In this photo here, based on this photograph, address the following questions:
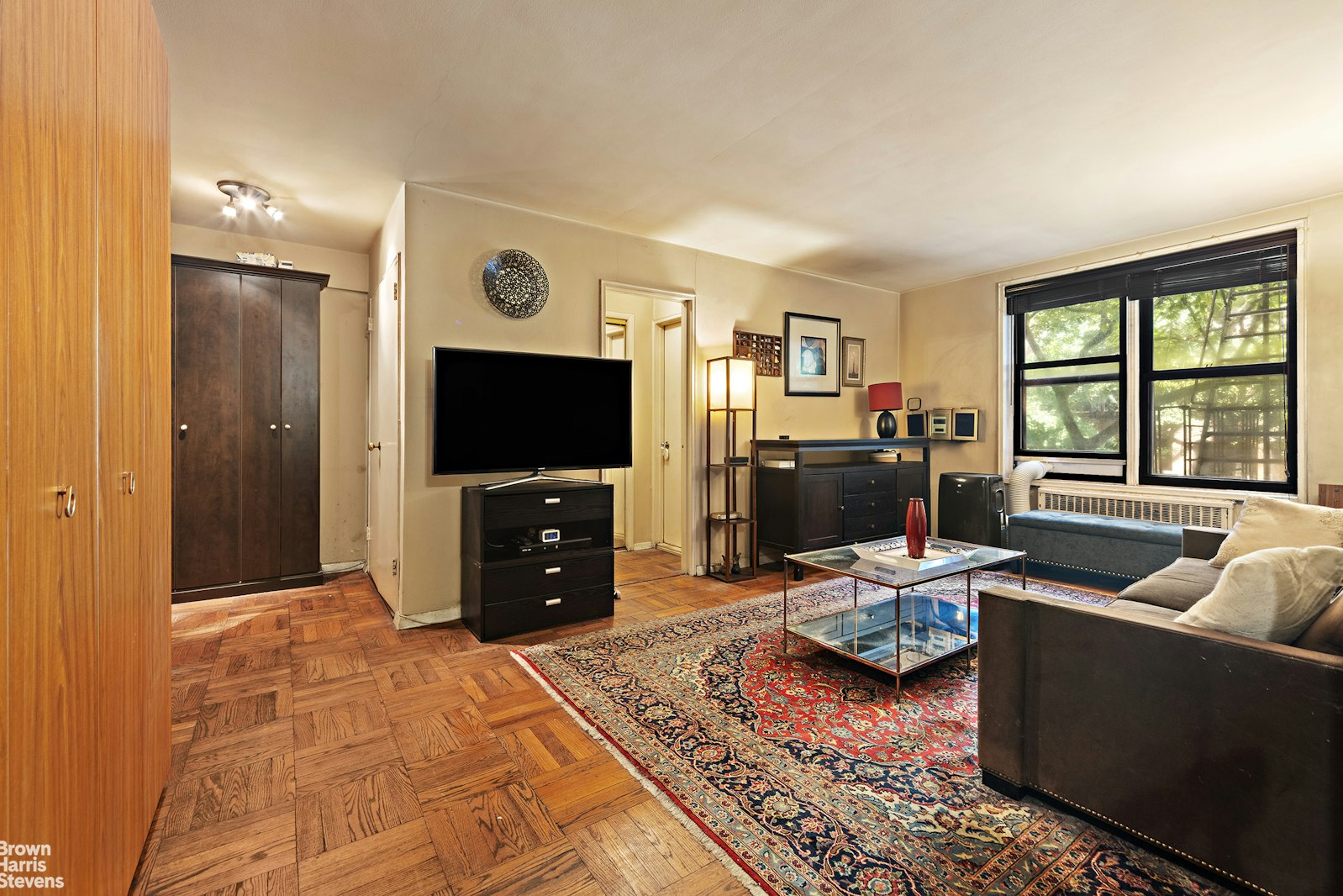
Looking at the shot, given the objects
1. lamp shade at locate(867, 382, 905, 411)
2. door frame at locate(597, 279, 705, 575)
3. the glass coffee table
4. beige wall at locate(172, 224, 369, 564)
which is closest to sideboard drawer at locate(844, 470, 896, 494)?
lamp shade at locate(867, 382, 905, 411)

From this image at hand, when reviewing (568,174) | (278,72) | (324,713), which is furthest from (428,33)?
(324,713)

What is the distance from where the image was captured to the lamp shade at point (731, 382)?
4.31 m

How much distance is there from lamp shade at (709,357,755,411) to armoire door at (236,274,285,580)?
3097mm

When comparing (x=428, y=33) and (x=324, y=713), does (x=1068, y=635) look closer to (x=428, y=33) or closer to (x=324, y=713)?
(x=324, y=713)

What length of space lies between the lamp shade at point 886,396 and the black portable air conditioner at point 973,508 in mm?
759

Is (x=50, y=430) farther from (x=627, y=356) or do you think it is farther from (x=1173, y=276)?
(x=1173, y=276)

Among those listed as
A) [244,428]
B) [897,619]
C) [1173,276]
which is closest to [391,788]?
[897,619]

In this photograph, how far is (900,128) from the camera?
2652 millimetres

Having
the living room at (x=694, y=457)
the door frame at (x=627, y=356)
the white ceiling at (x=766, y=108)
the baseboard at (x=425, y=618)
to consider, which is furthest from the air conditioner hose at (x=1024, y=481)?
the baseboard at (x=425, y=618)

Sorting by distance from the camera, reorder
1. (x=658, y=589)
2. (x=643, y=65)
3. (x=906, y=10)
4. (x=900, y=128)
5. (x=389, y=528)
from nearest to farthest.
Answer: (x=906, y=10), (x=643, y=65), (x=900, y=128), (x=389, y=528), (x=658, y=589)

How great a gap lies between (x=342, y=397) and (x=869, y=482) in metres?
4.25

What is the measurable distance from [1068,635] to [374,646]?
3013 millimetres

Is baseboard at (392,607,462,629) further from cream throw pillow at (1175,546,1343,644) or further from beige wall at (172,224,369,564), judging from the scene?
cream throw pillow at (1175,546,1343,644)

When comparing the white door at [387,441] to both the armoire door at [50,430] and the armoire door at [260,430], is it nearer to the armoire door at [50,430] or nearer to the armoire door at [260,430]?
the armoire door at [260,430]
